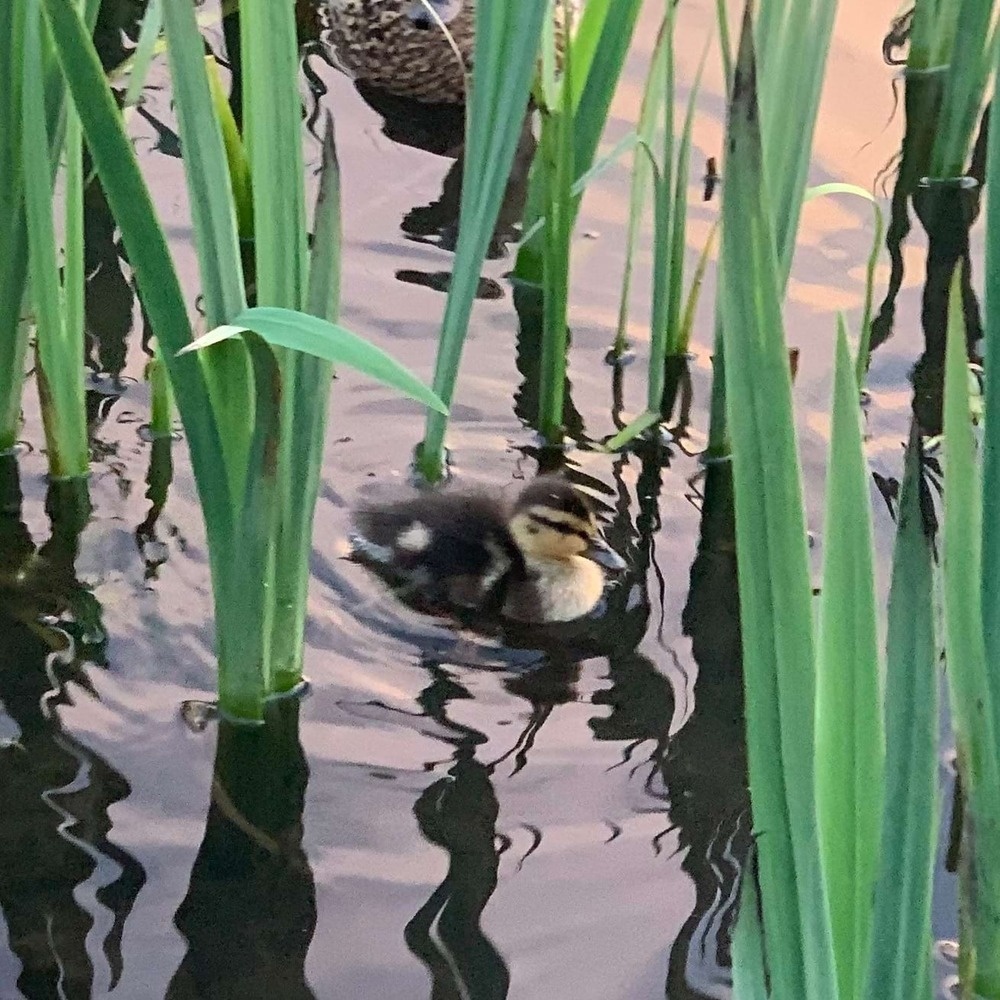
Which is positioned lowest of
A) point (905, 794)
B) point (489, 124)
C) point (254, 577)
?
point (254, 577)

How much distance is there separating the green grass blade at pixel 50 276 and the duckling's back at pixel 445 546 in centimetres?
38

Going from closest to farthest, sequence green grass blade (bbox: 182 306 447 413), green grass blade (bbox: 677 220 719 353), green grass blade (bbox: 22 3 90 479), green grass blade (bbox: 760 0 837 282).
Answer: green grass blade (bbox: 182 306 447 413) → green grass blade (bbox: 22 3 90 479) → green grass blade (bbox: 760 0 837 282) → green grass blade (bbox: 677 220 719 353)

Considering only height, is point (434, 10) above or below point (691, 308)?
above

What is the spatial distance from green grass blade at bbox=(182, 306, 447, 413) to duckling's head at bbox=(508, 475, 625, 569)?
788 millimetres

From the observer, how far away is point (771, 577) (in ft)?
2.86

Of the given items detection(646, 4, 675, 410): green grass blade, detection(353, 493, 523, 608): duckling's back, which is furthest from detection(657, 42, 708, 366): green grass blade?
detection(353, 493, 523, 608): duckling's back

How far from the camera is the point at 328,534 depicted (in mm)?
2002

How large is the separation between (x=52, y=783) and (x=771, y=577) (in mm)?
889

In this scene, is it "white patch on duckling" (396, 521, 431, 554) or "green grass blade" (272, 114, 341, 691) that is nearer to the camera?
"green grass blade" (272, 114, 341, 691)

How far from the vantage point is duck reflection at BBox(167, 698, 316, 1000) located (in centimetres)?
133

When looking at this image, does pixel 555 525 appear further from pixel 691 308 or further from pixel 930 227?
pixel 930 227

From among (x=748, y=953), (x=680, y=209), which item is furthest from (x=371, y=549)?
(x=748, y=953)

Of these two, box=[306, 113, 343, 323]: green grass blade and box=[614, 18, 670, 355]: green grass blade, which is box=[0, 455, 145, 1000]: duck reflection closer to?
box=[306, 113, 343, 323]: green grass blade

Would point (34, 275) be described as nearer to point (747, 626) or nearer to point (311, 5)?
A: point (747, 626)
